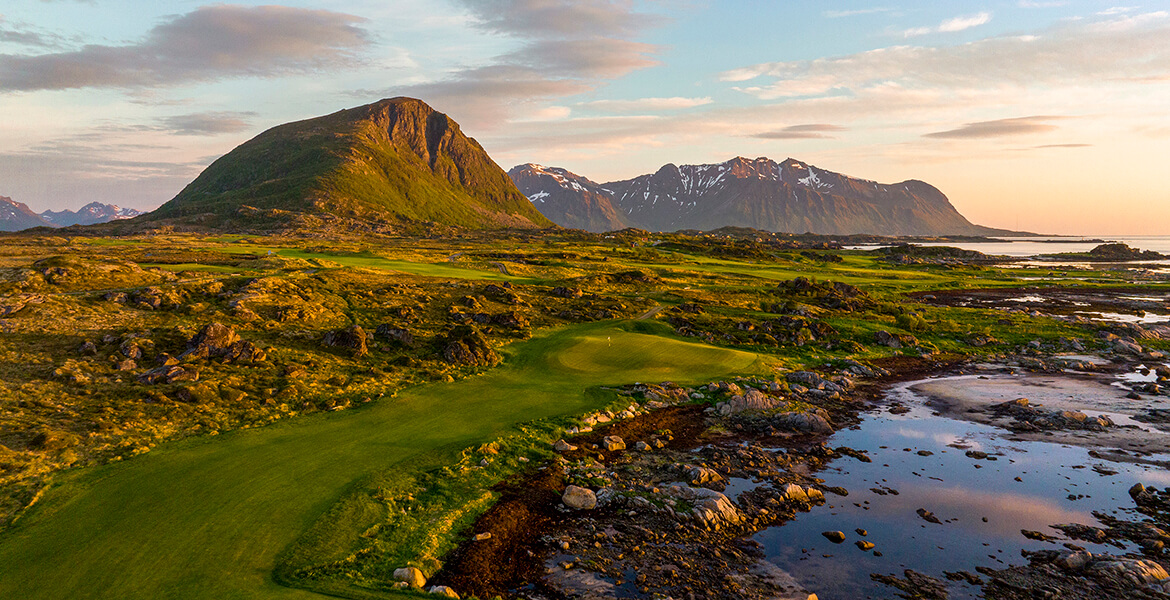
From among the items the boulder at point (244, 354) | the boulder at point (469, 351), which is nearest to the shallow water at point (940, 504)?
the boulder at point (469, 351)

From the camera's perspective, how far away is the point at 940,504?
89.9 ft

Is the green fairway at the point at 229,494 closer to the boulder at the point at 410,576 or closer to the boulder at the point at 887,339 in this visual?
the boulder at the point at 410,576

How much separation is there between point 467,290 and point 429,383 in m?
37.0

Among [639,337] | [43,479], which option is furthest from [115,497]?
[639,337]

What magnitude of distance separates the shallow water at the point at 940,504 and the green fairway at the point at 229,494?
739 inches

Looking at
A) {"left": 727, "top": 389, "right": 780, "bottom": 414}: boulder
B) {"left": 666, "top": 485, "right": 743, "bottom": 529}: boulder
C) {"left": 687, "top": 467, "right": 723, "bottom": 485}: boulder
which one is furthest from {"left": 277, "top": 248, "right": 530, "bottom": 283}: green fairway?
{"left": 666, "top": 485, "right": 743, "bottom": 529}: boulder

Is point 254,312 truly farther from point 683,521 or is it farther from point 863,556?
point 863,556

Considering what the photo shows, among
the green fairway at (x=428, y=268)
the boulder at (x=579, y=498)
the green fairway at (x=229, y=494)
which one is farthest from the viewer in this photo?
the green fairway at (x=428, y=268)

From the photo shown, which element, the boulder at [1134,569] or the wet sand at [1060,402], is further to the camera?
the wet sand at [1060,402]

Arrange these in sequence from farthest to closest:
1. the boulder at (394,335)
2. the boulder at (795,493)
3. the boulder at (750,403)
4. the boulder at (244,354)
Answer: the boulder at (394,335), the boulder at (244,354), the boulder at (750,403), the boulder at (795,493)

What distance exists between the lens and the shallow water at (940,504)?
72.8 ft

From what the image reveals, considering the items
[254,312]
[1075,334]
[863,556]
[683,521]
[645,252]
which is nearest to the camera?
[863,556]

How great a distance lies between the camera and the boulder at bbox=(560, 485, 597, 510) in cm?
2617

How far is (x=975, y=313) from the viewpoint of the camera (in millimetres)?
83688
